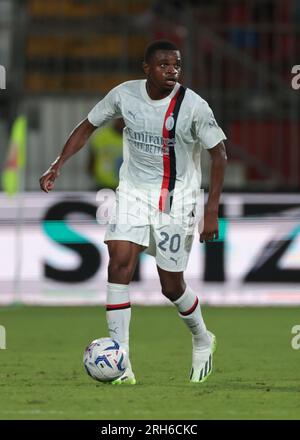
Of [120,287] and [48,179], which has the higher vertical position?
[48,179]

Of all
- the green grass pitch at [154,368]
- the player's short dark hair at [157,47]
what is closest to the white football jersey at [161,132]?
the player's short dark hair at [157,47]

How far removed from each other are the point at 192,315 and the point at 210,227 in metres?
0.71

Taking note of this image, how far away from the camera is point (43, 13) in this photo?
1892cm

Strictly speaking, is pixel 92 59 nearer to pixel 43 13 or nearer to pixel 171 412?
pixel 43 13

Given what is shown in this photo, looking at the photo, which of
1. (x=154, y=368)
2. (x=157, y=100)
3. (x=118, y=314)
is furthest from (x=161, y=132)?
(x=154, y=368)

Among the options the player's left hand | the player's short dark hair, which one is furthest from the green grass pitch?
the player's short dark hair

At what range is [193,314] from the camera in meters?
8.55

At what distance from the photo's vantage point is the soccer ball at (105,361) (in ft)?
26.0

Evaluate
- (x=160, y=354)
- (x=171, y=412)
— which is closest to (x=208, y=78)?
(x=160, y=354)

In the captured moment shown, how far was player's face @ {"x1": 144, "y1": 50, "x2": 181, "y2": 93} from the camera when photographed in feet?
26.7

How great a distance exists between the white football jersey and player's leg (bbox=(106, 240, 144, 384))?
0.45 meters

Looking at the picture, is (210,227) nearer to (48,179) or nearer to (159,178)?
(159,178)

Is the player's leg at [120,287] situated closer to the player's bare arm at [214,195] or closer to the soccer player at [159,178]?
the soccer player at [159,178]

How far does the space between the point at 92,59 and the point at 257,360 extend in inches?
361
